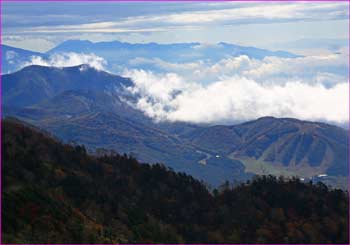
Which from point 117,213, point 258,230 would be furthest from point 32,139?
point 258,230

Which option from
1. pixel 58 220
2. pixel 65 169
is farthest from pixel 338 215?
pixel 58 220

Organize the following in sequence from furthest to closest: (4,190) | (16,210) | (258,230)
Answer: (258,230)
(4,190)
(16,210)

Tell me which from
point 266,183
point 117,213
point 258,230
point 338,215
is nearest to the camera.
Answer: point 117,213

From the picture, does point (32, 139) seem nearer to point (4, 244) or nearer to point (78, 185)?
point (78, 185)

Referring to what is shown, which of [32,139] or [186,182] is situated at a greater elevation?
[32,139]

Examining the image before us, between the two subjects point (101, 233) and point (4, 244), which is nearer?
point (4, 244)

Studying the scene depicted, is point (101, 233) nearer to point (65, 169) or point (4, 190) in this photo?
point (4, 190)
